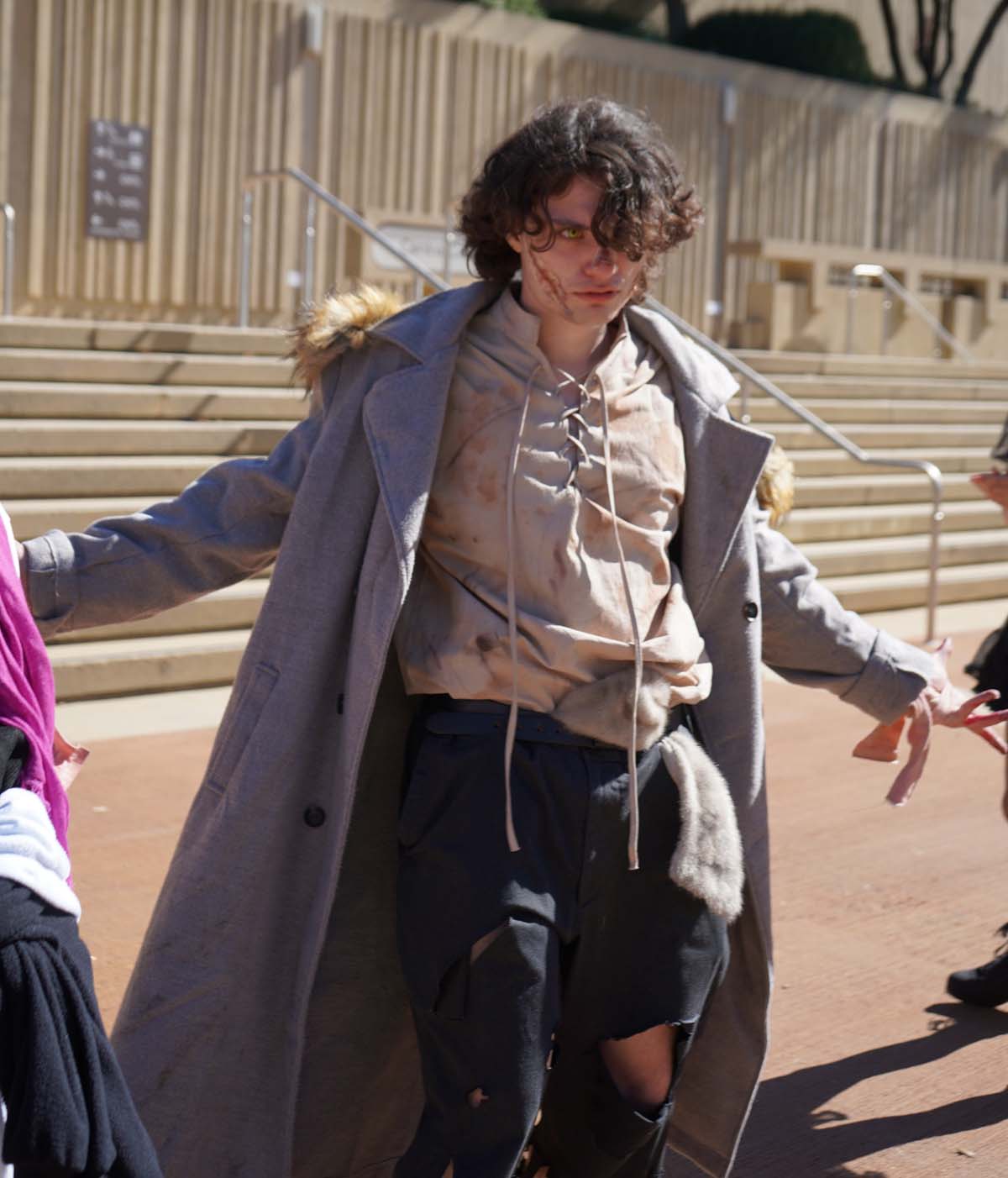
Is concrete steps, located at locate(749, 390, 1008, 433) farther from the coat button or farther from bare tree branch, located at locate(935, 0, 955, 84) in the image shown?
bare tree branch, located at locate(935, 0, 955, 84)

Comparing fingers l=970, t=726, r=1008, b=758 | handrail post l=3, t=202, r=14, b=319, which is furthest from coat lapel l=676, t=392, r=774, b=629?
handrail post l=3, t=202, r=14, b=319

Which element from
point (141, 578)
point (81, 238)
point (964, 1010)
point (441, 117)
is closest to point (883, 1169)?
point (964, 1010)

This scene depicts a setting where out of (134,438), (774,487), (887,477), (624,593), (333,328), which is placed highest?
(333,328)

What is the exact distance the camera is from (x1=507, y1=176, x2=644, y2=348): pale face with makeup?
8.02 feet

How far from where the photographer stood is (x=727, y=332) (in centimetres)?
2012

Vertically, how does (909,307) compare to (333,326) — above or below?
below

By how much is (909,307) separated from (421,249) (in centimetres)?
632

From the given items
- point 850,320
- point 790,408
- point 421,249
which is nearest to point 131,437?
point 790,408

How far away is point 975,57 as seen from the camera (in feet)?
82.4

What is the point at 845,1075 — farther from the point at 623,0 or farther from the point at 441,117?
the point at 623,0

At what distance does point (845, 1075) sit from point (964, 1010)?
1.79ft

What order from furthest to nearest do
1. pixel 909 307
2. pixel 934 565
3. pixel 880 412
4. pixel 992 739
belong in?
pixel 909 307, pixel 880 412, pixel 934 565, pixel 992 739

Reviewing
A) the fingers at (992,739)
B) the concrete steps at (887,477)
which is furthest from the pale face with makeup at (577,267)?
the concrete steps at (887,477)

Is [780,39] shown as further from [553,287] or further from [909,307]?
[553,287]
